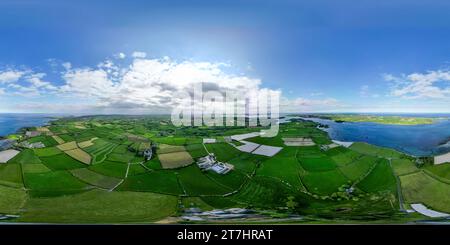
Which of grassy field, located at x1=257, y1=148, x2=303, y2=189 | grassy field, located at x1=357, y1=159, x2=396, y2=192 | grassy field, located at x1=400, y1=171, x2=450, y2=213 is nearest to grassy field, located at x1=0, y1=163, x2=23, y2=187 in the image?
grassy field, located at x1=257, y1=148, x2=303, y2=189

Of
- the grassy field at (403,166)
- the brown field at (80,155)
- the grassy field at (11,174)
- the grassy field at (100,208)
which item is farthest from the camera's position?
the brown field at (80,155)

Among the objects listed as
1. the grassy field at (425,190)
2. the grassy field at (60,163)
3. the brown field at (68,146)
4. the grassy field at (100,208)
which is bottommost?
the grassy field at (100,208)

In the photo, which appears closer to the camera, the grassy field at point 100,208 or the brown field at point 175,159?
the grassy field at point 100,208

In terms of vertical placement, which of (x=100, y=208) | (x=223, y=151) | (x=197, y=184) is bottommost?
(x=100, y=208)

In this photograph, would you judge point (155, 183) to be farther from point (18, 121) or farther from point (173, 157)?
point (18, 121)

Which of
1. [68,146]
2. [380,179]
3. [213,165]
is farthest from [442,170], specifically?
[68,146]

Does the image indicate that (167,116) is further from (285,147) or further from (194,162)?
(285,147)

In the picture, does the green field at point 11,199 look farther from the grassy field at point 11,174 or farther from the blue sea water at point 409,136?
the blue sea water at point 409,136

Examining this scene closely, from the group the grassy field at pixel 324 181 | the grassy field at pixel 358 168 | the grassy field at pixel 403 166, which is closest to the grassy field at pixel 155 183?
the grassy field at pixel 324 181
